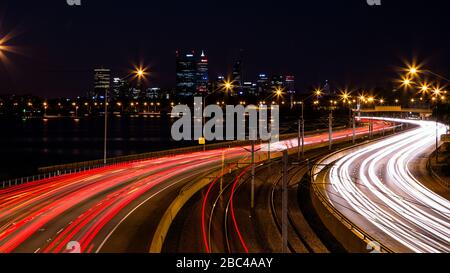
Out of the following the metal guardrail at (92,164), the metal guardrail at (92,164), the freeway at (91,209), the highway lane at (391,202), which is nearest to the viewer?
the freeway at (91,209)

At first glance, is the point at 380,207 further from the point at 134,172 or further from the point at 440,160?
the point at 440,160

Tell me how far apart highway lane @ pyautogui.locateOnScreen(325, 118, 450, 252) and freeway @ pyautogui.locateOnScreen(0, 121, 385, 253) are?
34.0 ft

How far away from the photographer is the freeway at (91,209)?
18000mm

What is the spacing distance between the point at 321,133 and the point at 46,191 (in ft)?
200

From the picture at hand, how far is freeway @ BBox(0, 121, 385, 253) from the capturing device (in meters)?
18.0

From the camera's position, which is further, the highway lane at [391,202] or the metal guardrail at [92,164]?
the metal guardrail at [92,164]

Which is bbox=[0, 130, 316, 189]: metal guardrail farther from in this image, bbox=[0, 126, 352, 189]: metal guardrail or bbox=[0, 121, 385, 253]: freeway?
bbox=[0, 121, 385, 253]: freeway

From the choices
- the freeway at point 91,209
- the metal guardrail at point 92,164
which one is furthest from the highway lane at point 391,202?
the metal guardrail at point 92,164

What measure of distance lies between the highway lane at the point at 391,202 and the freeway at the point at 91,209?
408 inches

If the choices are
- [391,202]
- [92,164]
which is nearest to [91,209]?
[391,202]

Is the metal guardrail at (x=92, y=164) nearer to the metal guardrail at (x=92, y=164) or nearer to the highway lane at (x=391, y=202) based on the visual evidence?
the metal guardrail at (x=92, y=164)

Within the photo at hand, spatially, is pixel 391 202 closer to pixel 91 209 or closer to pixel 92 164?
pixel 91 209

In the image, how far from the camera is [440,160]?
4866 cm
